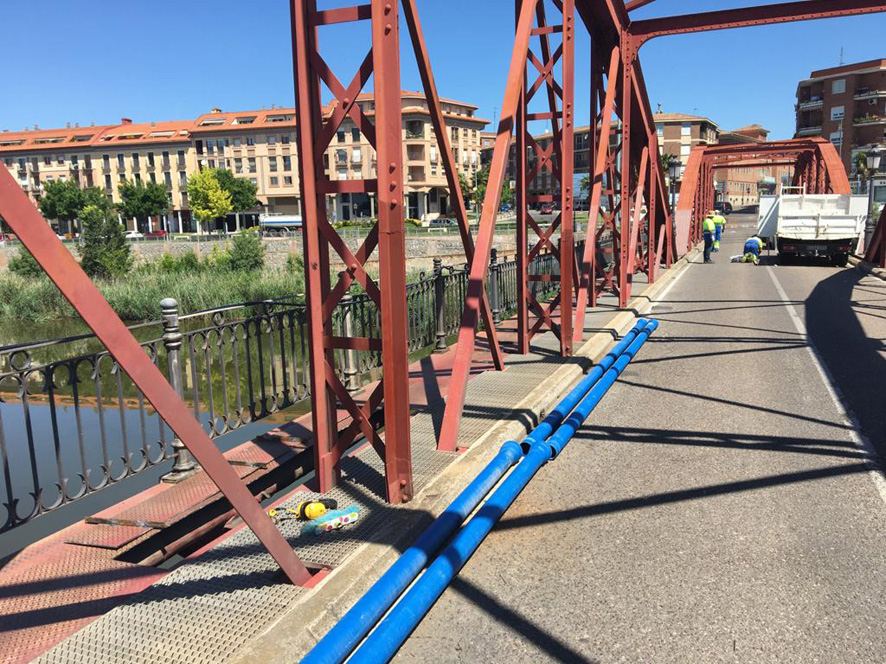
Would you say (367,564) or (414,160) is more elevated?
(414,160)

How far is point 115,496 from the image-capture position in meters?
9.12

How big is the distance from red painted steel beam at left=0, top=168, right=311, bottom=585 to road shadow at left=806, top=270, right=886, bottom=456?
16.7 ft

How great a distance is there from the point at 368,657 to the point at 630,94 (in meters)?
13.1

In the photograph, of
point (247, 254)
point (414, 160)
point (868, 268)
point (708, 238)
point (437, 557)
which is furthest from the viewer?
point (414, 160)

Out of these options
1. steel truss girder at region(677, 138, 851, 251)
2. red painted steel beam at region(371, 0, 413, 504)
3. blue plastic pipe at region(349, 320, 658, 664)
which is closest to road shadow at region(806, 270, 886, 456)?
blue plastic pipe at region(349, 320, 658, 664)

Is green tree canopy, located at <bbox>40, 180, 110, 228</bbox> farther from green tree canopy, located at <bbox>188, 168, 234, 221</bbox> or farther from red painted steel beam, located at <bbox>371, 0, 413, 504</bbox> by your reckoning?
red painted steel beam, located at <bbox>371, 0, 413, 504</bbox>

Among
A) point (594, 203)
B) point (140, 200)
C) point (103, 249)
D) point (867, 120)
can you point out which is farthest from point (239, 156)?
point (594, 203)

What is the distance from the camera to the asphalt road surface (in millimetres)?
3158

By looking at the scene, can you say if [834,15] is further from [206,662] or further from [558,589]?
[206,662]

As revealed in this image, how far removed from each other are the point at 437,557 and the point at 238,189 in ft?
264

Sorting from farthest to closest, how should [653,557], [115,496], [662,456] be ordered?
[115,496] → [662,456] → [653,557]

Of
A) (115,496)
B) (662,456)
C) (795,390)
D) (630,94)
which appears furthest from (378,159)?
(630,94)

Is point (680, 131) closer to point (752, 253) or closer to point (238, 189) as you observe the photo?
point (238, 189)

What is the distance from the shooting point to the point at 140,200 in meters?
78.1
